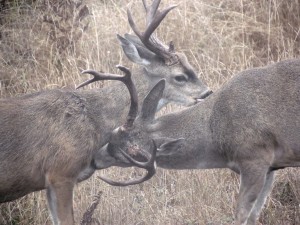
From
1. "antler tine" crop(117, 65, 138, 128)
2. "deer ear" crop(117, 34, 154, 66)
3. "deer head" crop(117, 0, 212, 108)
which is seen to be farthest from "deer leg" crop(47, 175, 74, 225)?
"deer ear" crop(117, 34, 154, 66)

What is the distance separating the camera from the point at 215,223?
9719 mm

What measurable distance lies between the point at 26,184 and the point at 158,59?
263 centimetres

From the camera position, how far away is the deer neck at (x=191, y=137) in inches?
371

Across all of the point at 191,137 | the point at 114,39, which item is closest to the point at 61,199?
the point at 191,137

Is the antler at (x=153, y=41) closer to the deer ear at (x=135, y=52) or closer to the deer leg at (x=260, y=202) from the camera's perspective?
the deer ear at (x=135, y=52)

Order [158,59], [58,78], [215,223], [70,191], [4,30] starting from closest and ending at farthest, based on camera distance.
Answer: [70,191]
[215,223]
[158,59]
[58,78]
[4,30]

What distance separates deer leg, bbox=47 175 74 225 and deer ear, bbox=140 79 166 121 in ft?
3.80

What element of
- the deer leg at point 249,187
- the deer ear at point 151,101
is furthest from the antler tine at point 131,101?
the deer leg at point 249,187

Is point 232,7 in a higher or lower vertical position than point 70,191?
higher

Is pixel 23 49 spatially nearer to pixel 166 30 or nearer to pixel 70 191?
pixel 166 30

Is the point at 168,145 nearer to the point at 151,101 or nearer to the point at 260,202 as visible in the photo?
the point at 151,101

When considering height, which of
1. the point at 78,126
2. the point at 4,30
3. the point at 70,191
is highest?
the point at 4,30

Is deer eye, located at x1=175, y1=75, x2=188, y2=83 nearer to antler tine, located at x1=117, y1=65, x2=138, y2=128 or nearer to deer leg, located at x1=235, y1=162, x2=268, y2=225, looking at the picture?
antler tine, located at x1=117, y1=65, x2=138, y2=128

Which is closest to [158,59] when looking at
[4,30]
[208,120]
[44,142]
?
[208,120]
